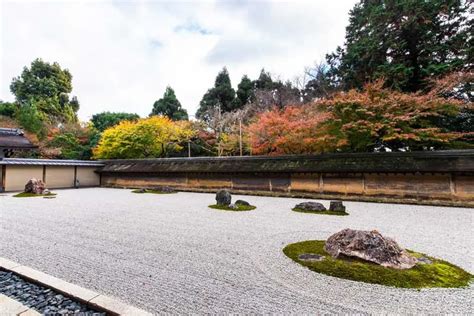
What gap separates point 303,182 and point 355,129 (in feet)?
10.7

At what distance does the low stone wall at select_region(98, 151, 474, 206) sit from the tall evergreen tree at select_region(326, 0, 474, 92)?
17.9 ft

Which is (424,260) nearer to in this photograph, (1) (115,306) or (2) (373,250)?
(2) (373,250)

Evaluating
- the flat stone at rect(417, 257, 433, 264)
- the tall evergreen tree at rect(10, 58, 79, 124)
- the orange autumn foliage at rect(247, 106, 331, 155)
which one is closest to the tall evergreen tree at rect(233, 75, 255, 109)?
Answer: the orange autumn foliage at rect(247, 106, 331, 155)

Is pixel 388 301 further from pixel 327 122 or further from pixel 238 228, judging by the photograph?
pixel 327 122

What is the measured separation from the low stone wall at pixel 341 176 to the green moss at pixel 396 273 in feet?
22.5

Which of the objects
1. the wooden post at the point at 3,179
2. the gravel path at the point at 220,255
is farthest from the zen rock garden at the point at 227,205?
the wooden post at the point at 3,179

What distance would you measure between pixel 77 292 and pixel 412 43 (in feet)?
57.5

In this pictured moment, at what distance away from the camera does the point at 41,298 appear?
266cm

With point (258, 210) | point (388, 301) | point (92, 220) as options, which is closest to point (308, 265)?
point (388, 301)

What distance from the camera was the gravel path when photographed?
258cm

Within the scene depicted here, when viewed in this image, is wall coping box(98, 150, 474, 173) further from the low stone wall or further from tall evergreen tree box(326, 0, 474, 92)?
tall evergreen tree box(326, 0, 474, 92)

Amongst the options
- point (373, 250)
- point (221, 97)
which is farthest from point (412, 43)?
point (221, 97)

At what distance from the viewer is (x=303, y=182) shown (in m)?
11.6

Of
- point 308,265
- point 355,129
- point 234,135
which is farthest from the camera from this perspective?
point 234,135
